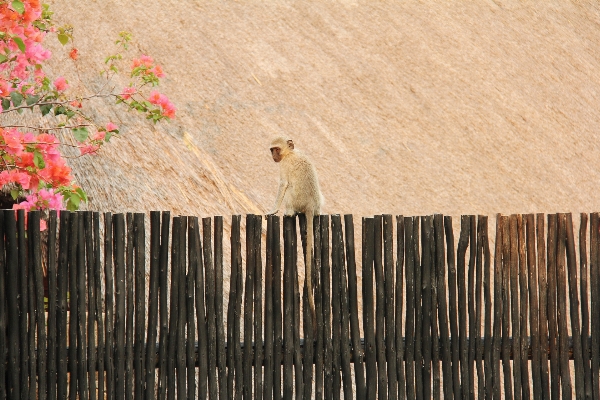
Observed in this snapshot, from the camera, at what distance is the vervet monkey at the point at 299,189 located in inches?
→ 221

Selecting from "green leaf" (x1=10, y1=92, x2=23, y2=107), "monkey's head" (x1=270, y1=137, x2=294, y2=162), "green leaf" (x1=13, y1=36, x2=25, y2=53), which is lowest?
"monkey's head" (x1=270, y1=137, x2=294, y2=162)

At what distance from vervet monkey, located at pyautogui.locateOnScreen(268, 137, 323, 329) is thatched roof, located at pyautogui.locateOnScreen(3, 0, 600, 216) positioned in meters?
2.63

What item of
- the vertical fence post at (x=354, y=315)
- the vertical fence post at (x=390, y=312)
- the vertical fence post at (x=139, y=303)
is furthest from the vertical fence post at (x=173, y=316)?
the vertical fence post at (x=390, y=312)

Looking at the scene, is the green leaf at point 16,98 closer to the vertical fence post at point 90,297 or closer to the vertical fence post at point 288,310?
the vertical fence post at point 90,297

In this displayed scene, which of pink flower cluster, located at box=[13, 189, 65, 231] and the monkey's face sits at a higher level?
the monkey's face

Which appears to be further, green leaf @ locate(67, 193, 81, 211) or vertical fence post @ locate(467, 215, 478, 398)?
vertical fence post @ locate(467, 215, 478, 398)

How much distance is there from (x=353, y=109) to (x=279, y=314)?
8074mm

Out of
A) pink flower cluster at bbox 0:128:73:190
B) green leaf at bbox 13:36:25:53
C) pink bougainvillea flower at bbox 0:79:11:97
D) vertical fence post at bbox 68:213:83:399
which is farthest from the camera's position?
vertical fence post at bbox 68:213:83:399

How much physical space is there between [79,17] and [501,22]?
947cm

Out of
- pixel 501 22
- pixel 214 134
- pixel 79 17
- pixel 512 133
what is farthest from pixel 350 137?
pixel 501 22

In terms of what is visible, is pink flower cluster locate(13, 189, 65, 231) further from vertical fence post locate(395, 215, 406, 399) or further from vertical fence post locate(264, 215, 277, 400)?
vertical fence post locate(395, 215, 406, 399)

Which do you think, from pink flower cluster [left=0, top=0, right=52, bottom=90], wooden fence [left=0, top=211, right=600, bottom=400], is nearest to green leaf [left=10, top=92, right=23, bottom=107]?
pink flower cluster [left=0, top=0, right=52, bottom=90]

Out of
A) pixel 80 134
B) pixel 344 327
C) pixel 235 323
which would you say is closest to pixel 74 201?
pixel 80 134

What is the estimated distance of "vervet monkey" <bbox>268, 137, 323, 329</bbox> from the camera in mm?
5621
